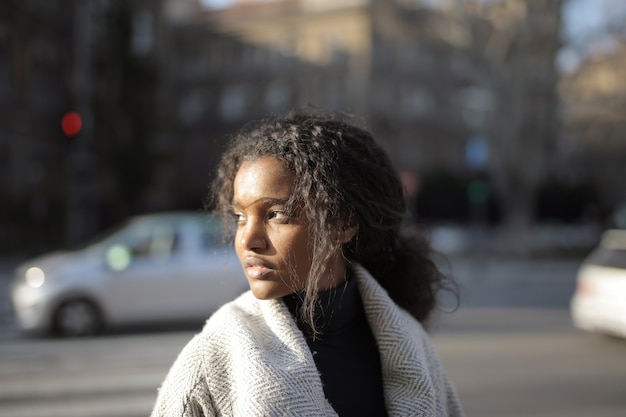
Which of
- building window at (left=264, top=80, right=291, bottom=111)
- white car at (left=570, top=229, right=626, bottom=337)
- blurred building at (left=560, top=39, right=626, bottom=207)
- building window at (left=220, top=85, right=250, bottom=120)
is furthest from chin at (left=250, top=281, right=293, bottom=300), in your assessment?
building window at (left=220, top=85, right=250, bottom=120)

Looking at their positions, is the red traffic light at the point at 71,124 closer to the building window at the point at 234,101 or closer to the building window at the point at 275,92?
the building window at the point at 275,92

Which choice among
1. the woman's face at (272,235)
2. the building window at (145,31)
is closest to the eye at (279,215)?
the woman's face at (272,235)

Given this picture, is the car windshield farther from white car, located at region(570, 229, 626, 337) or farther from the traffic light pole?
the traffic light pole

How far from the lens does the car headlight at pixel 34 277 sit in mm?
9406

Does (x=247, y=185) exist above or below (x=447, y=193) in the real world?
above

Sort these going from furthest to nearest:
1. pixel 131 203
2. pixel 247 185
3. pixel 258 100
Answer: pixel 258 100 < pixel 131 203 < pixel 247 185

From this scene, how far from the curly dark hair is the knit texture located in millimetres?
101

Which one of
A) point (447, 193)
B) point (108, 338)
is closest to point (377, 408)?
point (108, 338)

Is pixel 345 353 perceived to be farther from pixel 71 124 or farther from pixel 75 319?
pixel 71 124

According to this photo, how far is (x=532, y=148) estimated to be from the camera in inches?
994

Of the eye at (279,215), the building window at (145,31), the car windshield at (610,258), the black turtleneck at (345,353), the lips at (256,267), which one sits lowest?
the car windshield at (610,258)

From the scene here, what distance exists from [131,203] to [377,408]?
25966 millimetres

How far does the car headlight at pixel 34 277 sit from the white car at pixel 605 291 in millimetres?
7079

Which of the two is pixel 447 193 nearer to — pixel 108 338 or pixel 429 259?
pixel 108 338
